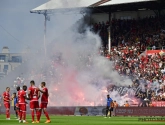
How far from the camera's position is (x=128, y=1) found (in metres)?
63.2

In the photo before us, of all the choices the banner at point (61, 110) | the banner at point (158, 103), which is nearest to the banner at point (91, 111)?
the banner at point (61, 110)

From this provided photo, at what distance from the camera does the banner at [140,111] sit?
156 feet

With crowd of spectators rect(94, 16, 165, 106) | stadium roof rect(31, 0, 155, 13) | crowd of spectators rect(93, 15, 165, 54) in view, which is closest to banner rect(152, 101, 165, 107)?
crowd of spectators rect(94, 16, 165, 106)

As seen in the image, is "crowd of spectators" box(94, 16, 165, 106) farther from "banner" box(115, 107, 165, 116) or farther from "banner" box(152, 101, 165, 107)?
"banner" box(115, 107, 165, 116)

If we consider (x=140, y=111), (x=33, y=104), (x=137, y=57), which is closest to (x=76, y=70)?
(x=137, y=57)

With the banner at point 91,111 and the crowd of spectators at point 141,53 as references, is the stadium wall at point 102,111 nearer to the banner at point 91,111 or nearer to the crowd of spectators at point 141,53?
the banner at point 91,111

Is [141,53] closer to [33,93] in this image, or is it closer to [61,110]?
[61,110]

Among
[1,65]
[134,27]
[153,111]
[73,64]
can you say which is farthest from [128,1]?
[1,65]

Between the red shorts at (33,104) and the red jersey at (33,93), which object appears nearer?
the red jersey at (33,93)

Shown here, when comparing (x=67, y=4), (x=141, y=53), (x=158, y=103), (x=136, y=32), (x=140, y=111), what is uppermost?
(x=67, y=4)

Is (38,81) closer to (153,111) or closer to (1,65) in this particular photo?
(153,111)

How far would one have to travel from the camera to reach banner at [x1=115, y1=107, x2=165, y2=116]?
156 ft

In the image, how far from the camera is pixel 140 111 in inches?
1913

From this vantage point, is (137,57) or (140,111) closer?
(140,111)
